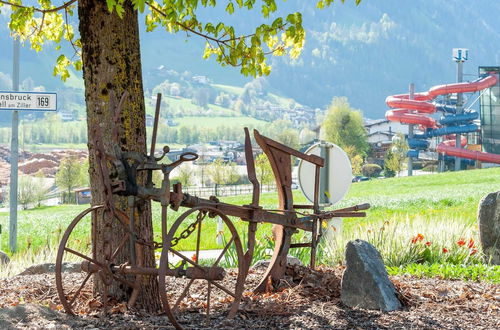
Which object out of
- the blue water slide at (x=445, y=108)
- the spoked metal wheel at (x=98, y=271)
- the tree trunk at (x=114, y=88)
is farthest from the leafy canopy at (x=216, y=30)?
the blue water slide at (x=445, y=108)

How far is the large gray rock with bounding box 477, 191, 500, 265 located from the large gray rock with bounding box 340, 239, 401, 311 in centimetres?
413

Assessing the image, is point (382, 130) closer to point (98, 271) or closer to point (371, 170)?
point (371, 170)

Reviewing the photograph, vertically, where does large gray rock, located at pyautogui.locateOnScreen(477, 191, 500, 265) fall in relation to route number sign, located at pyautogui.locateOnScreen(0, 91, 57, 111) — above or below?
below

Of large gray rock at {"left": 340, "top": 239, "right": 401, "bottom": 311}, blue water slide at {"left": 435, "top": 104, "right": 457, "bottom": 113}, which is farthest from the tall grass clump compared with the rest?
blue water slide at {"left": 435, "top": 104, "right": 457, "bottom": 113}

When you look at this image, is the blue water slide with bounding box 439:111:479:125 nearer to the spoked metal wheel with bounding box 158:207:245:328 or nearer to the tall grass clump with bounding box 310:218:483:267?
the tall grass clump with bounding box 310:218:483:267

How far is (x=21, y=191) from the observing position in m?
64.4

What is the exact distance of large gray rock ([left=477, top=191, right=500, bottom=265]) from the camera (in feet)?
30.8

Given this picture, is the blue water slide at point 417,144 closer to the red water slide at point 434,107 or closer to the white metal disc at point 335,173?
the red water slide at point 434,107

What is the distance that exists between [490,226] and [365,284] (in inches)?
175

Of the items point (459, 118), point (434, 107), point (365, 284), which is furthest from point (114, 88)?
point (459, 118)

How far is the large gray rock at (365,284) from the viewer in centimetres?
557

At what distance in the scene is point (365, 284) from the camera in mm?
5578

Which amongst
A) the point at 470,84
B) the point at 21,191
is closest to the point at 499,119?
the point at 470,84

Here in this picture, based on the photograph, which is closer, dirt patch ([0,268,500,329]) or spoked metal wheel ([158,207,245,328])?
spoked metal wheel ([158,207,245,328])
